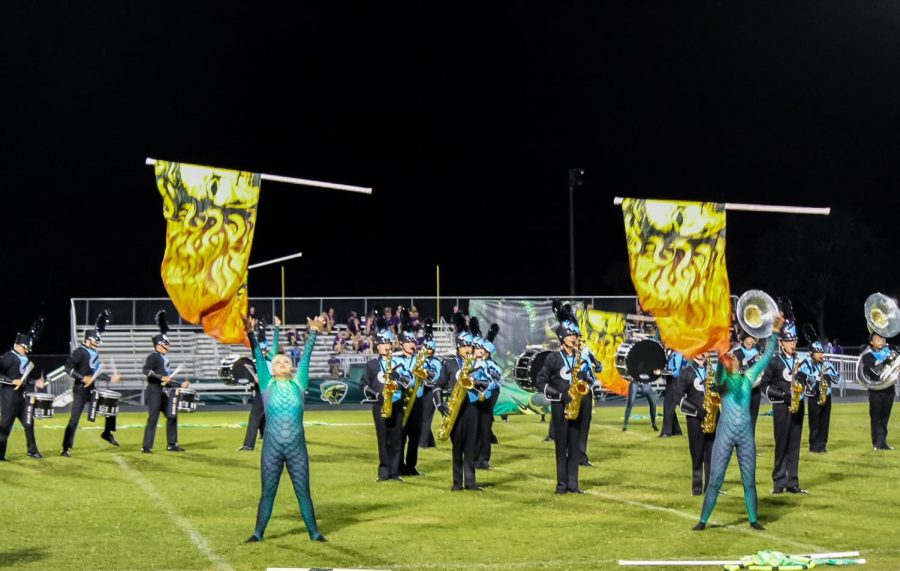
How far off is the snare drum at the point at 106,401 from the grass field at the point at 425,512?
71 cm

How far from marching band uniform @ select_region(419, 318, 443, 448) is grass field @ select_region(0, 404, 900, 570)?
60cm

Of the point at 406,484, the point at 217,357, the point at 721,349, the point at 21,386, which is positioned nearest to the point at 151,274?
the point at 217,357

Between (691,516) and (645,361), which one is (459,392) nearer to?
(691,516)

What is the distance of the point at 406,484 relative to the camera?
16.2 metres

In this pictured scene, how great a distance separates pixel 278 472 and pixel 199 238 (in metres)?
2.36

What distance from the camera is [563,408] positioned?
1494cm

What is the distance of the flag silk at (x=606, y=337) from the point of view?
98.4 feet

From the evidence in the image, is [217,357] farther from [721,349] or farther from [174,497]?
[721,349]

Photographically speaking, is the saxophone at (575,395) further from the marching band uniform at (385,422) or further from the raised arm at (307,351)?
the raised arm at (307,351)

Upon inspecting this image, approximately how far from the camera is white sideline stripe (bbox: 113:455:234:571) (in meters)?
10.6

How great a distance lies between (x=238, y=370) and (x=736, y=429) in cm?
1256

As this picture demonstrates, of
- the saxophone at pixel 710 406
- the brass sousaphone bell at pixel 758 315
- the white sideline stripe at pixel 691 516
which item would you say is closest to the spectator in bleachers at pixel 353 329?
the white sideline stripe at pixel 691 516

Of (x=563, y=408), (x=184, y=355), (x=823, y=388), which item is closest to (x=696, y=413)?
(x=563, y=408)

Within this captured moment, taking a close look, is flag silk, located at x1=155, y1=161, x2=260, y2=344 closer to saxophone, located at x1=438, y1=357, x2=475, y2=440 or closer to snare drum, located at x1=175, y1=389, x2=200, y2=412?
saxophone, located at x1=438, y1=357, x2=475, y2=440
